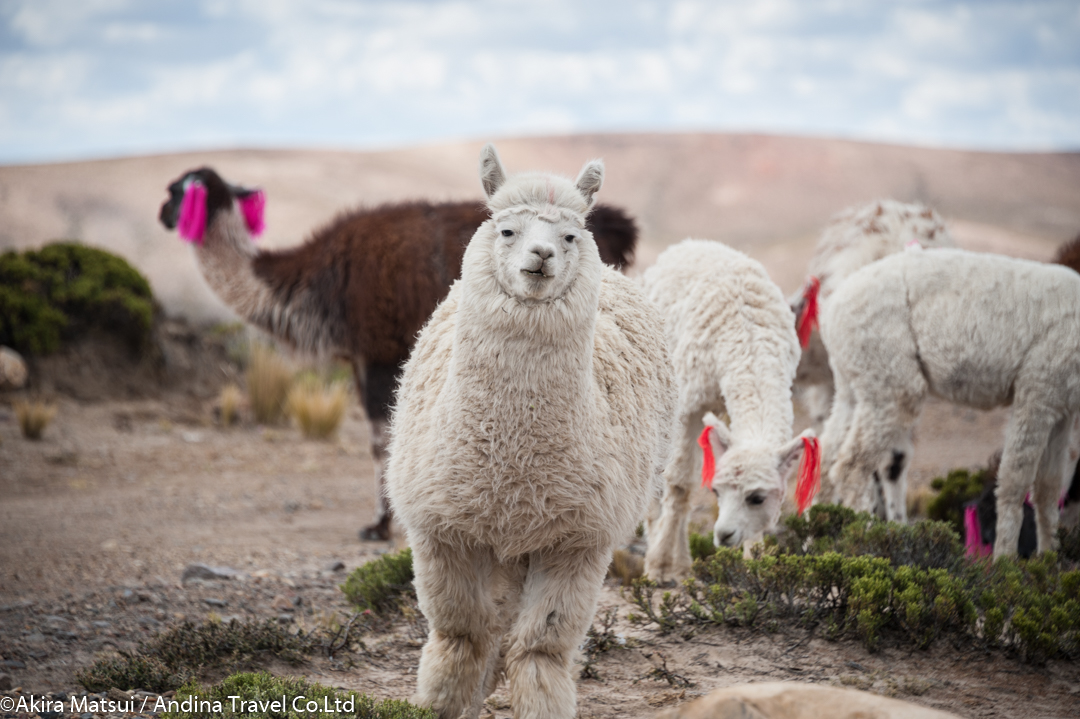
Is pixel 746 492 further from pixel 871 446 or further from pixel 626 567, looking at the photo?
pixel 871 446

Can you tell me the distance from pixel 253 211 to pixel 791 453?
18.7ft

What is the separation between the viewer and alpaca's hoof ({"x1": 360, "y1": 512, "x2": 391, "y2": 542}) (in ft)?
24.6

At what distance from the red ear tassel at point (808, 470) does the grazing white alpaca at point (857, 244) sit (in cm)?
265

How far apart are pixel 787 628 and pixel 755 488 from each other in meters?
0.78

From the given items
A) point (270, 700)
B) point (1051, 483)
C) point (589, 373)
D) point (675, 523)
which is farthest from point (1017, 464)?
point (270, 700)

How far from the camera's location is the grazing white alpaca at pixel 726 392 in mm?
5074

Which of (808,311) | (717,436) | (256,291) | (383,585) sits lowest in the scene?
(383,585)

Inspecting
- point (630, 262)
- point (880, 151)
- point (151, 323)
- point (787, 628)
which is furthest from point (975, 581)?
point (880, 151)

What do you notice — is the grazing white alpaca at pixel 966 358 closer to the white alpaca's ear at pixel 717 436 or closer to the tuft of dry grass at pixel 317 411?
the white alpaca's ear at pixel 717 436

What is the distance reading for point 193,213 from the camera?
8.03 m

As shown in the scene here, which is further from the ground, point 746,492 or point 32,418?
point 746,492

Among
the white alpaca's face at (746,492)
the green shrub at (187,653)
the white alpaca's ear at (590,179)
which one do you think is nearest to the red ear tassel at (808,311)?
the white alpaca's face at (746,492)

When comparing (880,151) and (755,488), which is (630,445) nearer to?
(755,488)

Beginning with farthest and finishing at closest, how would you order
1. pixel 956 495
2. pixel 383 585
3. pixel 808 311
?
pixel 956 495 < pixel 808 311 < pixel 383 585
